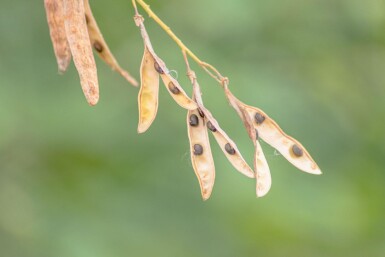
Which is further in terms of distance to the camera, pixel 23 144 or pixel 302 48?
pixel 302 48

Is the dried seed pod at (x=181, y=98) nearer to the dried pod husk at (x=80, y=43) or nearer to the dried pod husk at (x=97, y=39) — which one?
the dried pod husk at (x=80, y=43)

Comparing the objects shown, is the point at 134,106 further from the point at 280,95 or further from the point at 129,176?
the point at 280,95

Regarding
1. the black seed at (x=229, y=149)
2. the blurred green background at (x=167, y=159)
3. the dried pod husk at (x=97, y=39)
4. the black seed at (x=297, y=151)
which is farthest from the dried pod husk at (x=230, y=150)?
the blurred green background at (x=167, y=159)

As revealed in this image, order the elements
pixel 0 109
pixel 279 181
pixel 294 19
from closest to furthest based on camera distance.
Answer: pixel 0 109 → pixel 279 181 → pixel 294 19

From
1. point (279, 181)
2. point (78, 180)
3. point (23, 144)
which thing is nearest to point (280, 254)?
point (279, 181)

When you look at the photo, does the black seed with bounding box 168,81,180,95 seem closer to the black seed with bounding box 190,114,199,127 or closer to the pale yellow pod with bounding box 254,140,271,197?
the black seed with bounding box 190,114,199,127

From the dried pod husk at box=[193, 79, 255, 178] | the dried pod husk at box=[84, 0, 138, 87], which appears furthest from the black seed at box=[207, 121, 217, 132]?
the dried pod husk at box=[84, 0, 138, 87]
